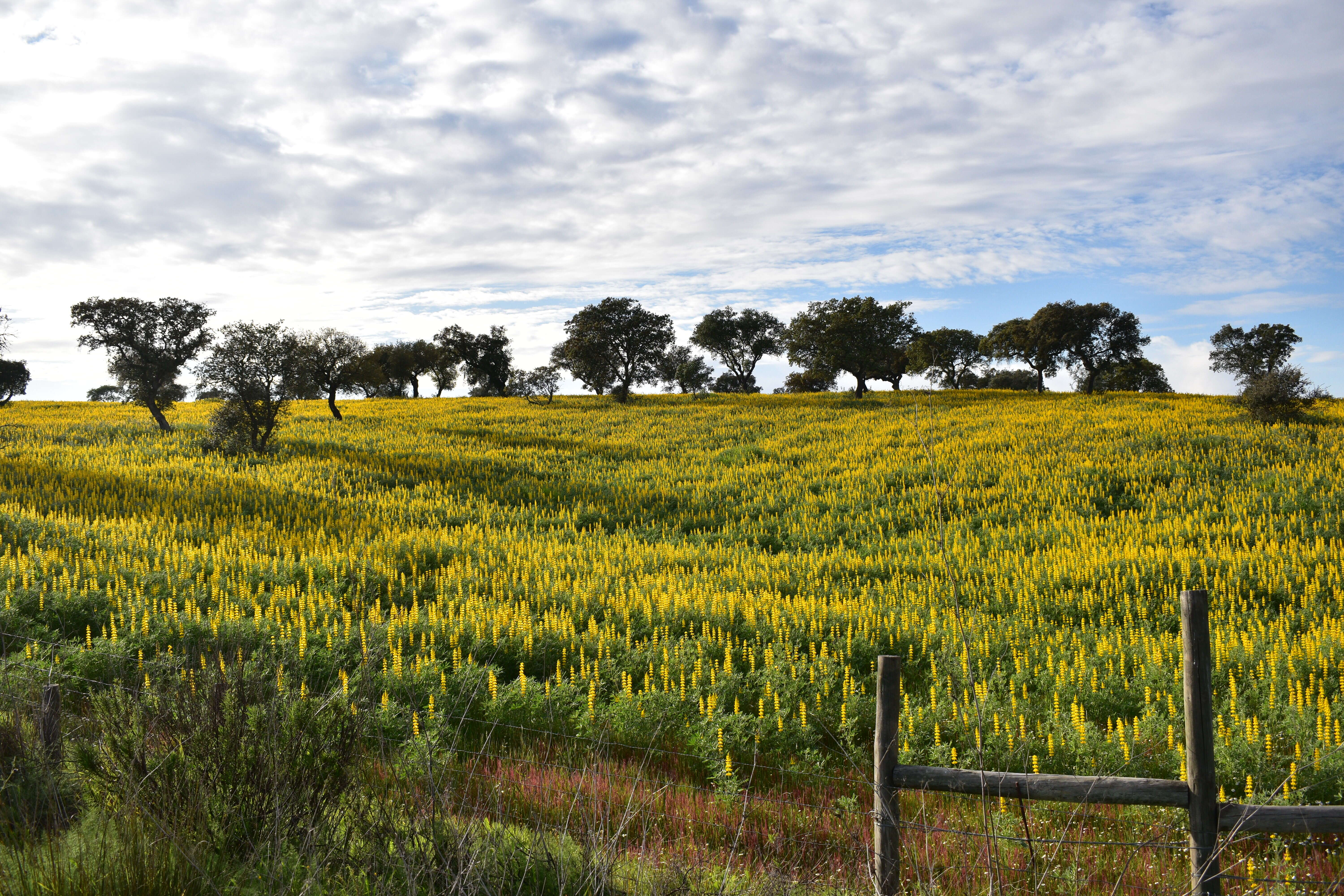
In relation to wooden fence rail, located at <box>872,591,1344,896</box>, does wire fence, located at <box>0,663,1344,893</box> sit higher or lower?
lower

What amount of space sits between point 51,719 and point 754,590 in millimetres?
9525

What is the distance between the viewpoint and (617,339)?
58.4m

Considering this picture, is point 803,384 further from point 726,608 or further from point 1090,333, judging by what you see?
→ point 726,608

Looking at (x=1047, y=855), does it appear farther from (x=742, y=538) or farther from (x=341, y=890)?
(x=742, y=538)

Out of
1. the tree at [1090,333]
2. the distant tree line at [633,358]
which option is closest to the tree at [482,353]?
the distant tree line at [633,358]

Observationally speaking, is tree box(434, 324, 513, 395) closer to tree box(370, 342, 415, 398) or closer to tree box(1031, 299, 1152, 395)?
tree box(370, 342, 415, 398)

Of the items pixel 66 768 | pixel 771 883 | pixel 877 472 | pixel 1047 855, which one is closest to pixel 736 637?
pixel 1047 855

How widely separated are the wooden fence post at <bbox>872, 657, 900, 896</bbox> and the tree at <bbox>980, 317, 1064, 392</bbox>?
58.0 metres

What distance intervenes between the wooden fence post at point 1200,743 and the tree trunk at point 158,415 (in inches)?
1641

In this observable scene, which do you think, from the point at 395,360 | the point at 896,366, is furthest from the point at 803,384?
the point at 395,360

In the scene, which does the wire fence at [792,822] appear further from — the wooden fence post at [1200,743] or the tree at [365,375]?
the tree at [365,375]

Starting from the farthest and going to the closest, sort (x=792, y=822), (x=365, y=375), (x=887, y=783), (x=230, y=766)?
1. (x=365, y=375)
2. (x=792, y=822)
3. (x=230, y=766)
4. (x=887, y=783)

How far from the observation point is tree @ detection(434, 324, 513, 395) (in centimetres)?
7429

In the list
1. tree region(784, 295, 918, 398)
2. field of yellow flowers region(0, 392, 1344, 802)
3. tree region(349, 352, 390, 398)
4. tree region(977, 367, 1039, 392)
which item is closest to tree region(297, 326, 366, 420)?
tree region(349, 352, 390, 398)
